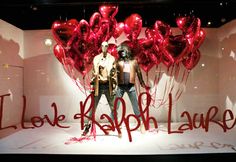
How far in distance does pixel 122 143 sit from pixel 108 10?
62.6 inches

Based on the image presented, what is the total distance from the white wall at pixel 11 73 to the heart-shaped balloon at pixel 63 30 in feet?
2.05

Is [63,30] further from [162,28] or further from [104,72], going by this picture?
[162,28]

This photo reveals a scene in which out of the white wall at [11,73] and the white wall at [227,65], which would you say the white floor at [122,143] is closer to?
the white wall at [11,73]

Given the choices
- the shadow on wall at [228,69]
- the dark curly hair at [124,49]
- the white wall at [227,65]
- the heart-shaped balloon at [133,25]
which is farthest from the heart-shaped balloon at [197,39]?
the dark curly hair at [124,49]

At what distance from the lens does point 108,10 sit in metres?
3.18

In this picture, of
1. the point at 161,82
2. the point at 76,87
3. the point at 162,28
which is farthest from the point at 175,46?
the point at 76,87

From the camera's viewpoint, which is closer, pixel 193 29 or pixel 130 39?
pixel 193 29

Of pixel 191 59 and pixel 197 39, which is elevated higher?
pixel 197 39

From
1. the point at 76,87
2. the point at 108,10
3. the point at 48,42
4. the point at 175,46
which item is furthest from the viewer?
the point at 76,87

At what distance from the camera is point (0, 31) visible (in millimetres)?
3314

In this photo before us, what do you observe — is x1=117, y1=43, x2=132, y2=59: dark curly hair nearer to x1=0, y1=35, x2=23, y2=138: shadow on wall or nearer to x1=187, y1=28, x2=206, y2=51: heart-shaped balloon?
x1=187, y1=28, x2=206, y2=51: heart-shaped balloon
